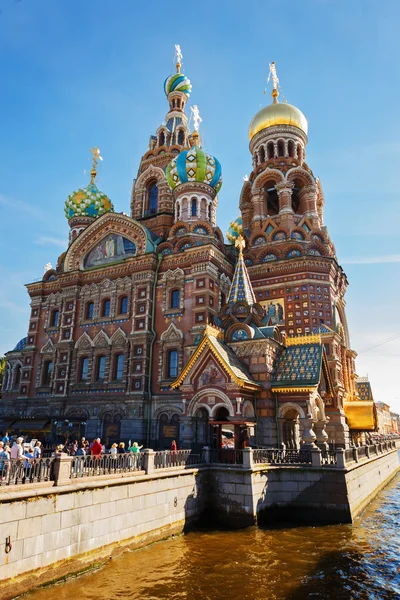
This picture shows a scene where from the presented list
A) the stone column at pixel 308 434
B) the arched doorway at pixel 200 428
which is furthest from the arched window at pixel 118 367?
the stone column at pixel 308 434

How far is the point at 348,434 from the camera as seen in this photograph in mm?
22281

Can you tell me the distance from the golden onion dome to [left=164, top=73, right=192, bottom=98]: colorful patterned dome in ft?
24.7

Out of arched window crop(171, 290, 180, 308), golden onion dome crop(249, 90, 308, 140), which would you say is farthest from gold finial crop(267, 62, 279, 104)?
arched window crop(171, 290, 180, 308)

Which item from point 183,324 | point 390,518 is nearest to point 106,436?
point 183,324

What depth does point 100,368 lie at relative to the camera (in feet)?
83.6

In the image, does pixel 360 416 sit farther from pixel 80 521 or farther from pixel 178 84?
pixel 178 84

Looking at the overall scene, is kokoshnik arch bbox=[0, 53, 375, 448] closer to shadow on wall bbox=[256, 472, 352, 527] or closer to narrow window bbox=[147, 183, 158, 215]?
narrow window bbox=[147, 183, 158, 215]

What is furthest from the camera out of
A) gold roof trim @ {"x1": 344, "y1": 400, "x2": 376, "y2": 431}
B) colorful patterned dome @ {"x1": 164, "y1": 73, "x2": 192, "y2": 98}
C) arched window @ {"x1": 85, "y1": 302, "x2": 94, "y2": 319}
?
colorful patterned dome @ {"x1": 164, "y1": 73, "x2": 192, "y2": 98}

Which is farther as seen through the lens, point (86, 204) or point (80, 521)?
point (86, 204)

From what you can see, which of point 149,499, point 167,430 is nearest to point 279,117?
point 167,430

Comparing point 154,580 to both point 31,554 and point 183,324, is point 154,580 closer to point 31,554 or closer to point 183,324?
point 31,554

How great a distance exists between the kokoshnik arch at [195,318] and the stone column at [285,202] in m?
0.15

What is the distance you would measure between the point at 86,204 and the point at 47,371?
13.1 m

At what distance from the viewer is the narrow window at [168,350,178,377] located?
23203mm
